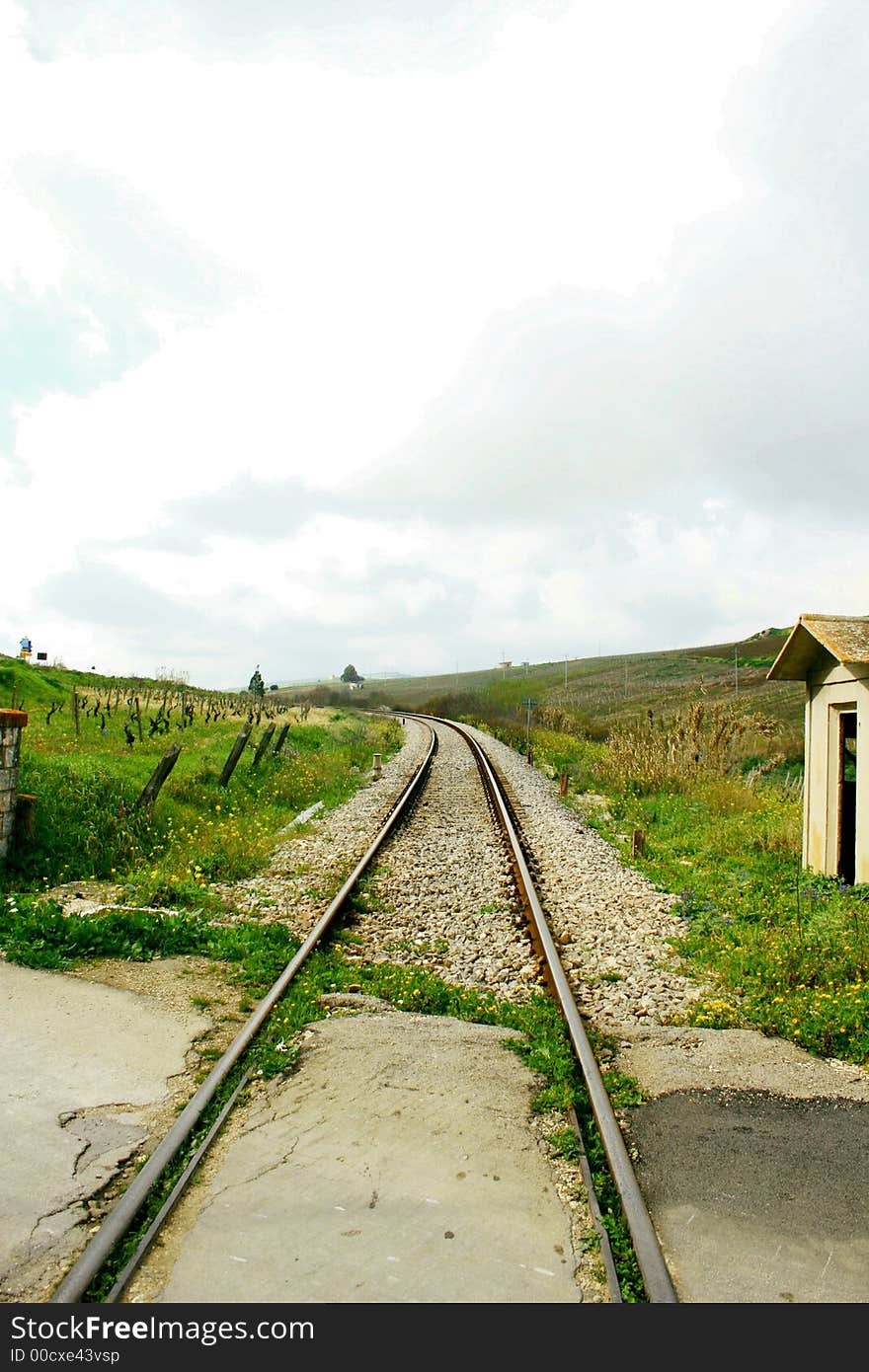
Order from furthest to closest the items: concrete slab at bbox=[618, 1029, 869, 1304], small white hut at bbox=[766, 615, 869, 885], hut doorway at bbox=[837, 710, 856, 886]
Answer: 1. hut doorway at bbox=[837, 710, 856, 886]
2. small white hut at bbox=[766, 615, 869, 885]
3. concrete slab at bbox=[618, 1029, 869, 1304]

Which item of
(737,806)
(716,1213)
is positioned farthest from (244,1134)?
(737,806)

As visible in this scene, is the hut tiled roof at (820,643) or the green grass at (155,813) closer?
the hut tiled roof at (820,643)

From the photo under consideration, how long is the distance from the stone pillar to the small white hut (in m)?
8.39

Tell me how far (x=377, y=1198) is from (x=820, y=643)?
7152 millimetres

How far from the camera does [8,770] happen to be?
8.36m

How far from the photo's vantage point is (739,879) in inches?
352

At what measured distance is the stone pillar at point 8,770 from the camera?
27.1 ft

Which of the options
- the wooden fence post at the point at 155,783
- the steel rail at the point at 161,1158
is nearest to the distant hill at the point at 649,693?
the wooden fence post at the point at 155,783

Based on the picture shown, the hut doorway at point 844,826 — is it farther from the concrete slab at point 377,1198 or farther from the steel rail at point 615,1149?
the concrete slab at point 377,1198

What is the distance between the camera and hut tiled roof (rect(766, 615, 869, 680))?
7.84 m

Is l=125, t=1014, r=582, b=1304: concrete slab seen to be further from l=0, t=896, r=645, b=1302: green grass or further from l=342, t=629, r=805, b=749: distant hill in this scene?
l=342, t=629, r=805, b=749: distant hill

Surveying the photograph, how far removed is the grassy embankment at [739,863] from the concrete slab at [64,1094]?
365 centimetres

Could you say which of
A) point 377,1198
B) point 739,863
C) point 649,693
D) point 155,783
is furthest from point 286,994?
point 649,693

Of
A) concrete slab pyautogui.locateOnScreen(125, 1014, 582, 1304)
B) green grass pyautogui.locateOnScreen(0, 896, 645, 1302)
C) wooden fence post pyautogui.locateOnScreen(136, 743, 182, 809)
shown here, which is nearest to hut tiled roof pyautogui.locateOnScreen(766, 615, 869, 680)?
green grass pyautogui.locateOnScreen(0, 896, 645, 1302)
